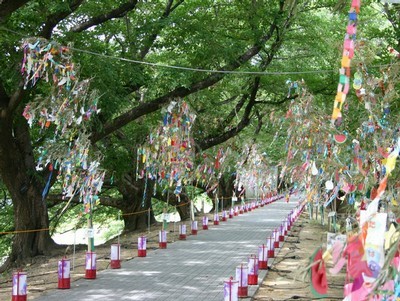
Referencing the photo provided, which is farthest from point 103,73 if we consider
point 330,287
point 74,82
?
point 330,287

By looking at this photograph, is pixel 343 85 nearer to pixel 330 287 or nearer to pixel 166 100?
pixel 330 287

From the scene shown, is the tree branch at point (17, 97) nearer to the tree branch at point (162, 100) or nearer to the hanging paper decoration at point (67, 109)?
the hanging paper decoration at point (67, 109)

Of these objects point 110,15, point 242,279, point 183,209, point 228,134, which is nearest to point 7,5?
point 242,279

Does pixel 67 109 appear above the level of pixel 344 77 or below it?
above

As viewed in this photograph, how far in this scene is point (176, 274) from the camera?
544 inches

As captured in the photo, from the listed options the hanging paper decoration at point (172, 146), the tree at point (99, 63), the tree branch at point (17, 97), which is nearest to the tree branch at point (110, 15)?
the tree at point (99, 63)

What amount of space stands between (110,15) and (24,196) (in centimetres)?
577

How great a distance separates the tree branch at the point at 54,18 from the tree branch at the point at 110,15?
1379 mm

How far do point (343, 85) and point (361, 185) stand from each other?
525 centimetres

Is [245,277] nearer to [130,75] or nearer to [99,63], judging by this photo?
[99,63]

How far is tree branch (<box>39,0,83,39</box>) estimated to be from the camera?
15125mm

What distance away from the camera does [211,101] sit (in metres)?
27.1

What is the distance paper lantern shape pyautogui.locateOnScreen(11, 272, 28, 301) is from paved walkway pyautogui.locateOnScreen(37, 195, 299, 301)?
71 cm

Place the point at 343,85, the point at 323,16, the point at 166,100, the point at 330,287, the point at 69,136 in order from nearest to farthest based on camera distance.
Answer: the point at 343,85 < the point at 330,287 < the point at 69,136 < the point at 166,100 < the point at 323,16
